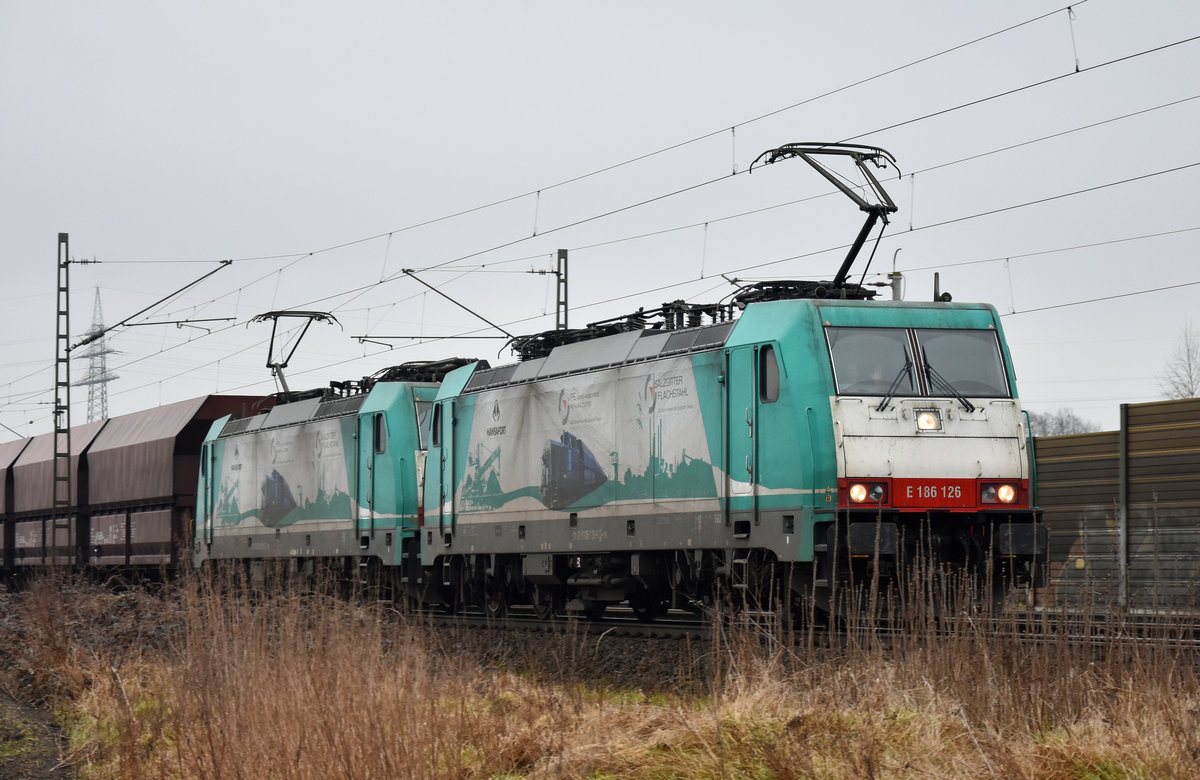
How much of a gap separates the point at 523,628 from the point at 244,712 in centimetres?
900

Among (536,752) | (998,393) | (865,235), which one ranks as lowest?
(536,752)

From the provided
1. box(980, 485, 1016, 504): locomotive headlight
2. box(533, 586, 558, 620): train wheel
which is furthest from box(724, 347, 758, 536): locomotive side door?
box(533, 586, 558, 620): train wheel

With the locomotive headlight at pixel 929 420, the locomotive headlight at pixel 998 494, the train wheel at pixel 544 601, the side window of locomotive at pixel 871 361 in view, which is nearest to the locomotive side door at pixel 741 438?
the side window of locomotive at pixel 871 361

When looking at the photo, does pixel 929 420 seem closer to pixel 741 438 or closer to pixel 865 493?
pixel 865 493

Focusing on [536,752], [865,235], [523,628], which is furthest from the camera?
[523,628]

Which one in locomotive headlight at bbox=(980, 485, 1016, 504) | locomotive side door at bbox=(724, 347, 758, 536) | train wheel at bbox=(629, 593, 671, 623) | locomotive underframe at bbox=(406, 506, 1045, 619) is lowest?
train wheel at bbox=(629, 593, 671, 623)

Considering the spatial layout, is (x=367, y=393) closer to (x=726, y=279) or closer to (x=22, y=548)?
(x=726, y=279)

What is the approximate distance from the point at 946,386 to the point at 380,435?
10.8 m

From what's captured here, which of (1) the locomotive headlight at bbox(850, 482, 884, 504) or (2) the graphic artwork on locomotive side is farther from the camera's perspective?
(2) the graphic artwork on locomotive side

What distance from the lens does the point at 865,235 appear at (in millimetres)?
14531

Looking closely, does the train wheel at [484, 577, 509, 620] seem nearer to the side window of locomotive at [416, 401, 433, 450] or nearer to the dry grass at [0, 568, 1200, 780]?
the side window of locomotive at [416, 401, 433, 450]

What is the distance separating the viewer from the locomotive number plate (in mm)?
13156

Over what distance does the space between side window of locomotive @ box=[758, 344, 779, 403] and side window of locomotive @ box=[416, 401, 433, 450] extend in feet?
27.9

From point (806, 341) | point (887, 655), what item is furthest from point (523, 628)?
point (887, 655)
